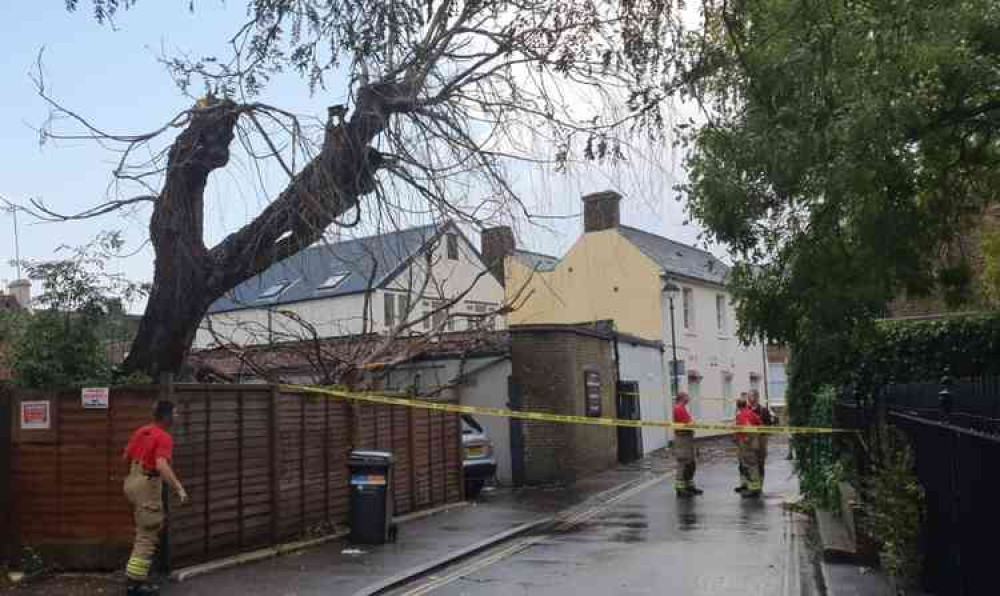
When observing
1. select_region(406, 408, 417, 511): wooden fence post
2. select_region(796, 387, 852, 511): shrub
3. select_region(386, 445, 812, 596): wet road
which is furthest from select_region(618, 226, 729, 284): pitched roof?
select_region(406, 408, 417, 511): wooden fence post

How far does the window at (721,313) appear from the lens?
36816 millimetres

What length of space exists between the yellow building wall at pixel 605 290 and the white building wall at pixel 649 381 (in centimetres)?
169

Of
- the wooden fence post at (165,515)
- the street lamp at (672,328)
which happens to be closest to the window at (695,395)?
the street lamp at (672,328)

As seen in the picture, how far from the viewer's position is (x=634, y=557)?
36.9 feet

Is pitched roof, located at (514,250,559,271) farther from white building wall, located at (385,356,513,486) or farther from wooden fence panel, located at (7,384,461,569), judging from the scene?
white building wall, located at (385,356,513,486)

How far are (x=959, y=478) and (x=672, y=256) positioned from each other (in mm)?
31533

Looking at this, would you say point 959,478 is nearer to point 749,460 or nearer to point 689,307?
point 749,460

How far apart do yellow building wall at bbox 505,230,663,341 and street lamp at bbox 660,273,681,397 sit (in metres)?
0.37

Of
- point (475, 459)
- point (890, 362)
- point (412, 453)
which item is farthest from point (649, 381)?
point (412, 453)

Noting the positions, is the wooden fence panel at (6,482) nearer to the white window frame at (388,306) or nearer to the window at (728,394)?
the white window frame at (388,306)

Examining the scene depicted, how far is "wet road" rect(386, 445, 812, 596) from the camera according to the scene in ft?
31.6

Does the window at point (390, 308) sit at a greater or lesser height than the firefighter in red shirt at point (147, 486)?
greater

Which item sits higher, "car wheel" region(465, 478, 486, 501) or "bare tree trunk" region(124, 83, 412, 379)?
"bare tree trunk" region(124, 83, 412, 379)

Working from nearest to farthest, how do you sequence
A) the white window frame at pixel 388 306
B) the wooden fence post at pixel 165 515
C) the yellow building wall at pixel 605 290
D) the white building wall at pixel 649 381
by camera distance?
the wooden fence post at pixel 165 515 → the white building wall at pixel 649 381 → the white window frame at pixel 388 306 → the yellow building wall at pixel 605 290
